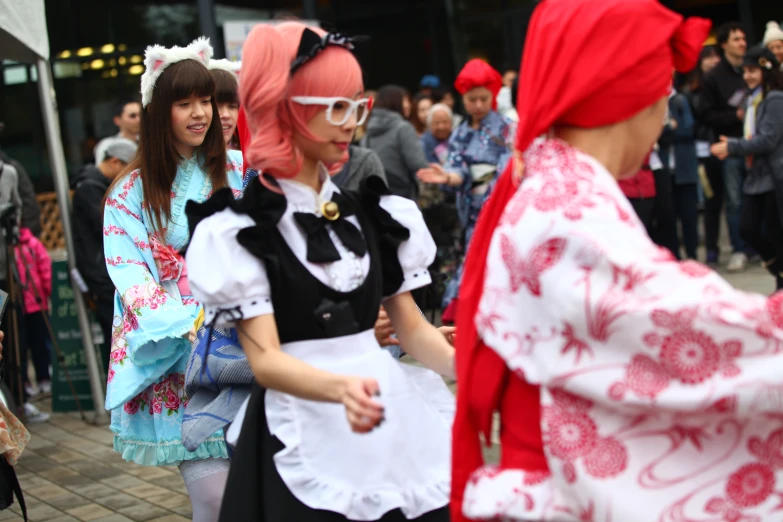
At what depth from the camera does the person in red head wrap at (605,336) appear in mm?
1858

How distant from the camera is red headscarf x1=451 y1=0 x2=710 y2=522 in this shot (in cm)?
205

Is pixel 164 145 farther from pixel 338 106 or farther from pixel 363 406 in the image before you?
pixel 363 406

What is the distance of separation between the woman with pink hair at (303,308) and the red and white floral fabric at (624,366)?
1.54 feet

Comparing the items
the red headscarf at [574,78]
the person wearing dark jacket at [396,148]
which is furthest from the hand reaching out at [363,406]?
the person wearing dark jacket at [396,148]

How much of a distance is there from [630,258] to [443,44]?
15.9 m

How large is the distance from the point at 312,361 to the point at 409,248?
0.43 meters

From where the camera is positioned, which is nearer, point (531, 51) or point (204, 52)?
point (531, 51)

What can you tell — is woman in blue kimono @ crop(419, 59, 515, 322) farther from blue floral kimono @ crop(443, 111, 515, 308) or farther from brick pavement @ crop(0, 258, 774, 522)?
brick pavement @ crop(0, 258, 774, 522)

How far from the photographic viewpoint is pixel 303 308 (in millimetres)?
2484

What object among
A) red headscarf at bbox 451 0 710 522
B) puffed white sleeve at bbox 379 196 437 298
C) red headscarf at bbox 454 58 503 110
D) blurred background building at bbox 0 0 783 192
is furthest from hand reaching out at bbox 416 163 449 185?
blurred background building at bbox 0 0 783 192

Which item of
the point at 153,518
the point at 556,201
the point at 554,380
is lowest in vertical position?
the point at 153,518

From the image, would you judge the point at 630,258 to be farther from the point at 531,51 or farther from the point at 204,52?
the point at 204,52

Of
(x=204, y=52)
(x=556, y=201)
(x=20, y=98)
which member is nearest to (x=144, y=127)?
(x=204, y=52)

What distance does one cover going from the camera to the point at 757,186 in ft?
28.4
